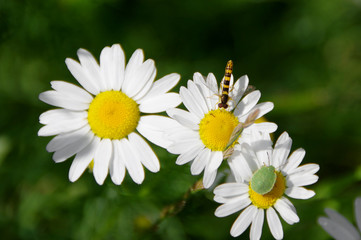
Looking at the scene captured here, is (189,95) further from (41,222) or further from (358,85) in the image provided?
(358,85)

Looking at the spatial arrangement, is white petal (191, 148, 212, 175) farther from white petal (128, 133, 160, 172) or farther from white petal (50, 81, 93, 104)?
white petal (50, 81, 93, 104)

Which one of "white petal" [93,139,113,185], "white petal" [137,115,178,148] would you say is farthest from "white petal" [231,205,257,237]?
"white petal" [93,139,113,185]

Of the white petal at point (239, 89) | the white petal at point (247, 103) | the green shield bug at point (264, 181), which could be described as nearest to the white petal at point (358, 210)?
the green shield bug at point (264, 181)

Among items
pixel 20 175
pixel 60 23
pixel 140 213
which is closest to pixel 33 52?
pixel 60 23

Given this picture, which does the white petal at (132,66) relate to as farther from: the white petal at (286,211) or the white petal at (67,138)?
Result: the white petal at (286,211)

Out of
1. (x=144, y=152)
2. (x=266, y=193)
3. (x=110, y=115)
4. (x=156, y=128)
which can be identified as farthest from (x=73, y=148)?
(x=266, y=193)
